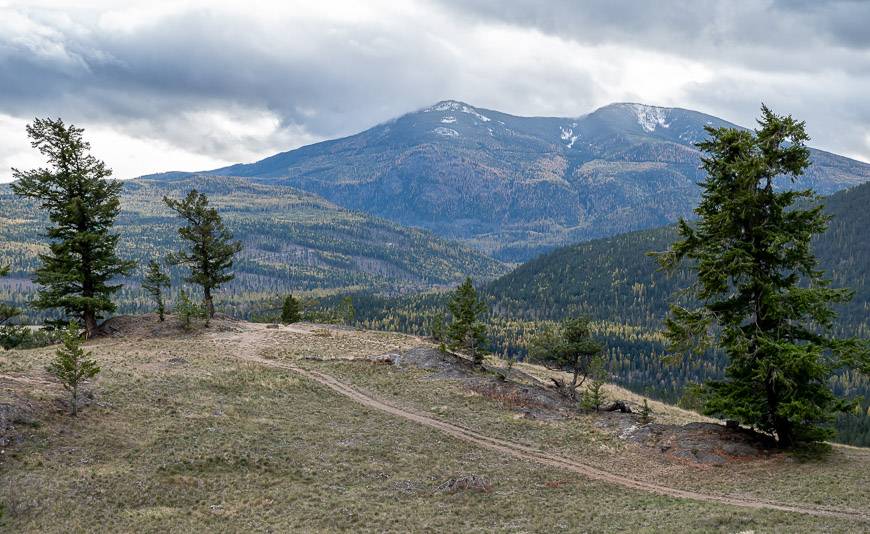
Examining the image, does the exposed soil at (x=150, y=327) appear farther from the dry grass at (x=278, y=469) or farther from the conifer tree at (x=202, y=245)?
the dry grass at (x=278, y=469)

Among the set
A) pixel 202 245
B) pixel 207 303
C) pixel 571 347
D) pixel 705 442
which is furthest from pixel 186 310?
pixel 705 442

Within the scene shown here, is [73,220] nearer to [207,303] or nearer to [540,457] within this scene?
[207,303]

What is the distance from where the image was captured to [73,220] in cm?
5488

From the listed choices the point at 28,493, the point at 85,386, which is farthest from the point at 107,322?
the point at 28,493

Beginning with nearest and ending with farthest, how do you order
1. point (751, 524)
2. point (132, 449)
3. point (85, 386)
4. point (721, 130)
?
1. point (751, 524)
2. point (132, 449)
3. point (721, 130)
4. point (85, 386)

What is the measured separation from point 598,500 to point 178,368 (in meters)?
35.6

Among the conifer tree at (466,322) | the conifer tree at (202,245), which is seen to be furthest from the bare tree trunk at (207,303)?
the conifer tree at (466,322)

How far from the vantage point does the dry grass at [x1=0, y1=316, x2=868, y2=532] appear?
976 inches

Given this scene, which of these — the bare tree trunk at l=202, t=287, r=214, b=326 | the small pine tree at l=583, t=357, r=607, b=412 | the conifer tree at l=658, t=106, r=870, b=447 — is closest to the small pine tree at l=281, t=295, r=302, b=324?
the bare tree trunk at l=202, t=287, r=214, b=326

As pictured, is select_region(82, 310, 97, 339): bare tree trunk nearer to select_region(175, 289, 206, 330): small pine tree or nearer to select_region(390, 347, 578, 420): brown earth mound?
select_region(175, 289, 206, 330): small pine tree

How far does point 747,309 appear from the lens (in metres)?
34.5

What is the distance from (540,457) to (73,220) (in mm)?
49248

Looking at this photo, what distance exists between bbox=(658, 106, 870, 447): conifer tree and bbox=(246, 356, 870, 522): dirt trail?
6.49 meters

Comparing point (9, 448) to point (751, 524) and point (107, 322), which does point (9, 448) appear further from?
point (107, 322)
